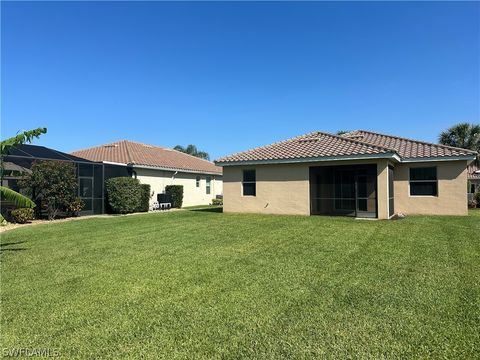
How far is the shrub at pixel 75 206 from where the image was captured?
17.9 meters

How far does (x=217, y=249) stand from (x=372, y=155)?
9.39 meters

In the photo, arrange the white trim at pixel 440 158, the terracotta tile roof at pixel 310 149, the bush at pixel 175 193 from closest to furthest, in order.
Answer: the terracotta tile roof at pixel 310 149, the white trim at pixel 440 158, the bush at pixel 175 193

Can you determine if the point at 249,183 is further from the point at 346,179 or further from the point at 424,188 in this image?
the point at 424,188

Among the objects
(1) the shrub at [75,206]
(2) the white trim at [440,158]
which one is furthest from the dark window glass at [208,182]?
(2) the white trim at [440,158]

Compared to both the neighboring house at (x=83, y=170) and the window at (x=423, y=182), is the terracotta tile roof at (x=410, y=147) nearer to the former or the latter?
the window at (x=423, y=182)

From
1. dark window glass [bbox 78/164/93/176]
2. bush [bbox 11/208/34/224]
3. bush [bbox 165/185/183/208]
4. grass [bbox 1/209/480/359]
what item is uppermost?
dark window glass [bbox 78/164/93/176]

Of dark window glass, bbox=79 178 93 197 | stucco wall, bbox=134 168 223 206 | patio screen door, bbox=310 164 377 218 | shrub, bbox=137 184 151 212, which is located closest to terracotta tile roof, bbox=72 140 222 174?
stucco wall, bbox=134 168 223 206

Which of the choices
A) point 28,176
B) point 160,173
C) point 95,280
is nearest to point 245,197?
point 160,173

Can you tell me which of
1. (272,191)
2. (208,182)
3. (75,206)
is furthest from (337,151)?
(208,182)

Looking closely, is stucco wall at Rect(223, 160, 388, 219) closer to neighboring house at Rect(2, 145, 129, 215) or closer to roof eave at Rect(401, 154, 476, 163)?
roof eave at Rect(401, 154, 476, 163)

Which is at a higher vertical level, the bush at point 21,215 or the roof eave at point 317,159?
the roof eave at point 317,159

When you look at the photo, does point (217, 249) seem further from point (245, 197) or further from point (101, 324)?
point (245, 197)

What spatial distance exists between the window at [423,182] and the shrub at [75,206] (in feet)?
58.5

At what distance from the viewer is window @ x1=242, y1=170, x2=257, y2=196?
1841 cm
